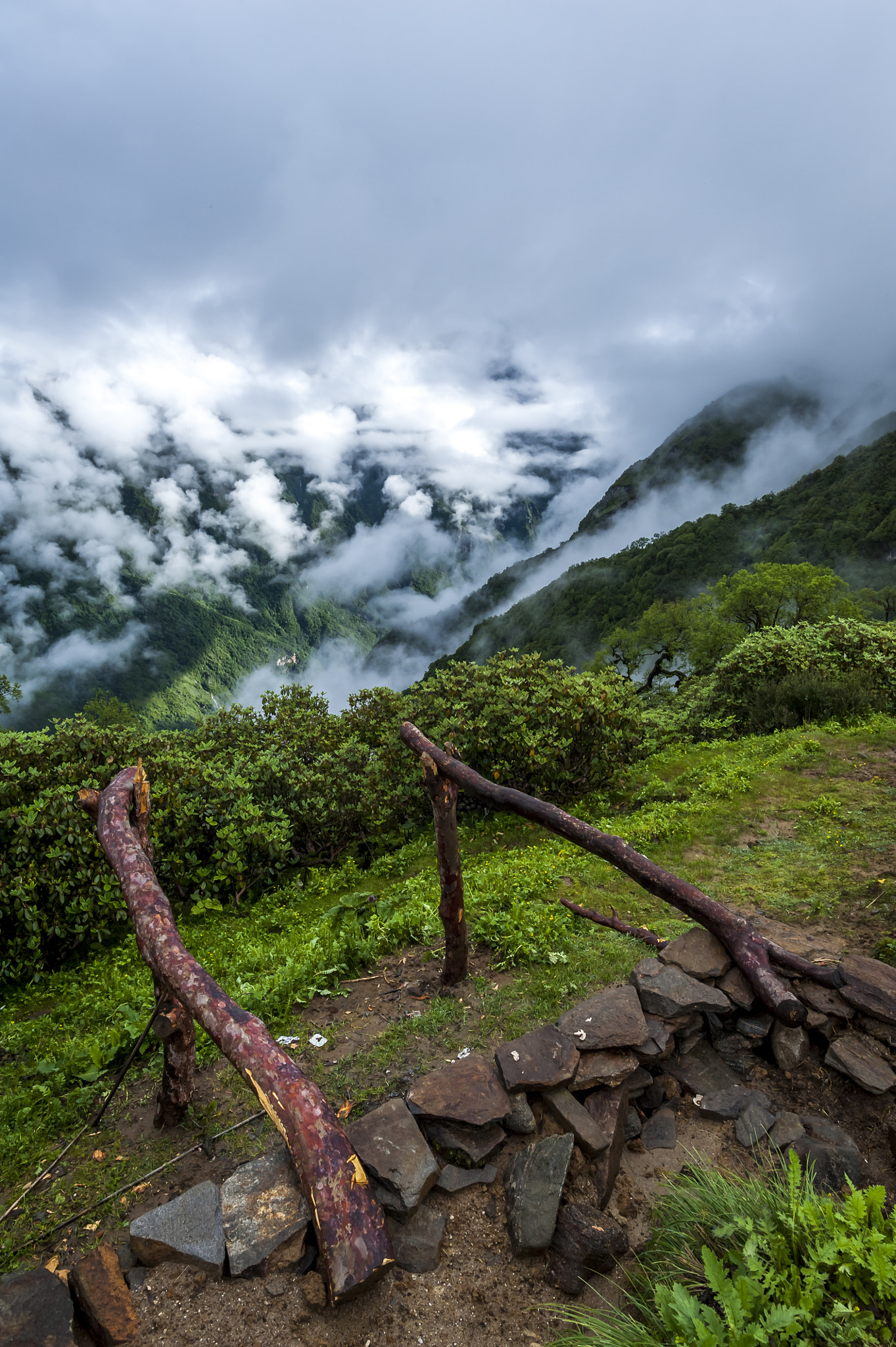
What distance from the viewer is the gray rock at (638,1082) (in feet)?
11.7

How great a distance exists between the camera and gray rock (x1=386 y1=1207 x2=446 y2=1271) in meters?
2.65

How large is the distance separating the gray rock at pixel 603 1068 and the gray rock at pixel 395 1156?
94cm

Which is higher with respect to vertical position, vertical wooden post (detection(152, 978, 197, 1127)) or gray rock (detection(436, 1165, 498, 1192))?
vertical wooden post (detection(152, 978, 197, 1127))

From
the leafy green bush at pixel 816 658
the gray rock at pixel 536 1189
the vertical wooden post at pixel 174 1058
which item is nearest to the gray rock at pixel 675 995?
the gray rock at pixel 536 1189

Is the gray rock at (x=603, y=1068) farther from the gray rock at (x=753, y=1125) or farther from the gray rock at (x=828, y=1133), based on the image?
the gray rock at (x=828, y=1133)

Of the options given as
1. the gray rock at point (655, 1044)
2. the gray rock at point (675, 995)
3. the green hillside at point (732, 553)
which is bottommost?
the gray rock at point (655, 1044)

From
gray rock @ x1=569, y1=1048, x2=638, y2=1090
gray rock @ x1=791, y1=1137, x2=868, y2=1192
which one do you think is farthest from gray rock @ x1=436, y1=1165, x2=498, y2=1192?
gray rock @ x1=791, y1=1137, x2=868, y2=1192

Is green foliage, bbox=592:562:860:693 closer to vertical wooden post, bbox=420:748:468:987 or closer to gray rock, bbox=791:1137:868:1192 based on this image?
Result: vertical wooden post, bbox=420:748:468:987

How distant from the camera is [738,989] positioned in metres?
4.02

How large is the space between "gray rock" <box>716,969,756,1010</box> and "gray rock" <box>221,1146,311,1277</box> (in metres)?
2.86

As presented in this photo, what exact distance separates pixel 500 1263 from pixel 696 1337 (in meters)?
0.98

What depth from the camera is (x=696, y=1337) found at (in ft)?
6.76

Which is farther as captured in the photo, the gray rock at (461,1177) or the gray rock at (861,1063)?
the gray rock at (861,1063)

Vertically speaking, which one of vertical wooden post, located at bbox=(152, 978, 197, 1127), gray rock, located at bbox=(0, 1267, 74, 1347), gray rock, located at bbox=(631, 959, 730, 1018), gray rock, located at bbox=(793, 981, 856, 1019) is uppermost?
vertical wooden post, located at bbox=(152, 978, 197, 1127)
